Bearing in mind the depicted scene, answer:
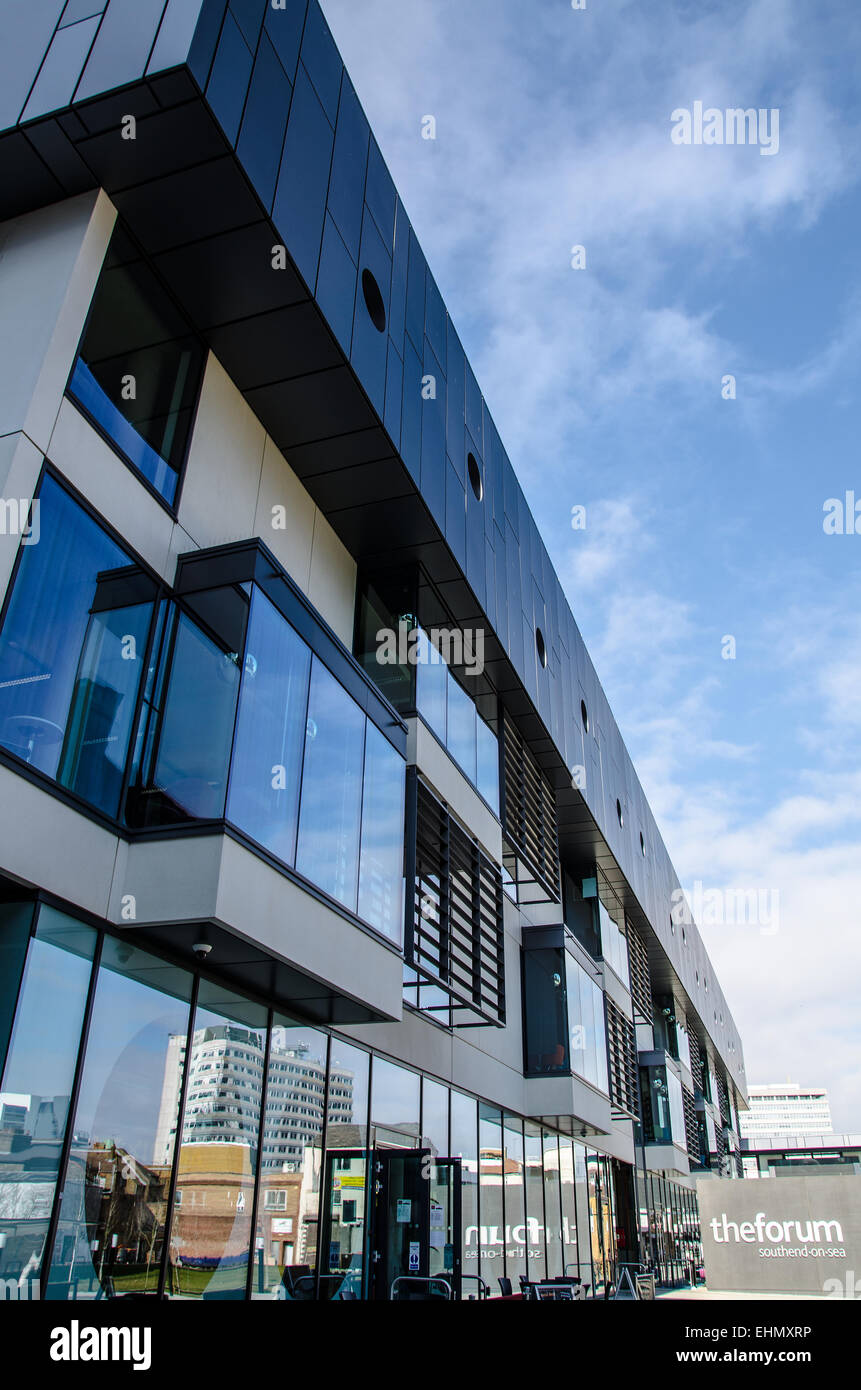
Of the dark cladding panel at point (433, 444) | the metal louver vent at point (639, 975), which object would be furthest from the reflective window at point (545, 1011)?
the metal louver vent at point (639, 975)

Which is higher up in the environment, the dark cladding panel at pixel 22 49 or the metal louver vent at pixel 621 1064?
the dark cladding panel at pixel 22 49

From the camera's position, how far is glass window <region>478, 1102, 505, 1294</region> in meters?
15.3

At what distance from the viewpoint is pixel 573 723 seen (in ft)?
69.3

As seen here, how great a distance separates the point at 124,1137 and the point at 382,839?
186 inches

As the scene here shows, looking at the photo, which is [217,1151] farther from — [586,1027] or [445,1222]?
[586,1027]

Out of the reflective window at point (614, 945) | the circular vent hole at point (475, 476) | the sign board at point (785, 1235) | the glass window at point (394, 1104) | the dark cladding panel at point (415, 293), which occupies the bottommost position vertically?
the sign board at point (785, 1235)

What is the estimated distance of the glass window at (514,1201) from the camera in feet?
54.3

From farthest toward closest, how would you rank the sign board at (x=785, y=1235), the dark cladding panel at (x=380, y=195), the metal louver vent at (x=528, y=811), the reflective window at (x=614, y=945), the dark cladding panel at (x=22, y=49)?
1. the reflective window at (x=614, y=945)
2. the sign board at (x=785, y=1235)
3. the metal louver vent at (x=528, y=811)
4. the dark cladding panel at (x=380, y=195)
5. the dark cladding panel at (x=22, y=49)

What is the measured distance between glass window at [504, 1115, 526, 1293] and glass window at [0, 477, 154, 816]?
489 inches

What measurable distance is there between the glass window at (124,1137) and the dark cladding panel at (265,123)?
6.80 meters

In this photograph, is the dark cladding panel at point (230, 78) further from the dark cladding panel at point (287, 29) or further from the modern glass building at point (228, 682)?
the dark cladding panel at point (287, 29)

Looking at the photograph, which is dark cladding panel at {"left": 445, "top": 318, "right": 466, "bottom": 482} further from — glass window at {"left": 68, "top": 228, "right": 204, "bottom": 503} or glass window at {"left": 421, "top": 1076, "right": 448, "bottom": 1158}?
glass window at {"left": 421, "top": 1076, "right": 448, "bottom": 1158}

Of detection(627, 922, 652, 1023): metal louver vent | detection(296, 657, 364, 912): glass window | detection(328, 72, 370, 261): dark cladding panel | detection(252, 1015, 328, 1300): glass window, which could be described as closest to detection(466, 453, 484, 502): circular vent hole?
detection(328, 72, 370, 261): dark cladding panel
